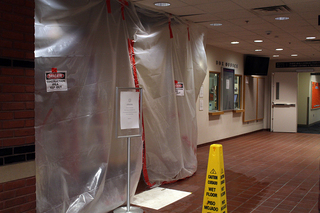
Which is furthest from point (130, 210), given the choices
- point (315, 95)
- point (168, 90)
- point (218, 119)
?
point (315, 95)

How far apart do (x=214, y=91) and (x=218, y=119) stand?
844mm

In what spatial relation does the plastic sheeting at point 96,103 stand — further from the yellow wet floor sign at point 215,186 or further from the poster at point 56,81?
→ the yellow wet floor sign at point 215,186

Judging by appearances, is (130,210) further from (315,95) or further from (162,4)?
(315,95)

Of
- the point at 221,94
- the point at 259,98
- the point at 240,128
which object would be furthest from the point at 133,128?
the point at 259,98

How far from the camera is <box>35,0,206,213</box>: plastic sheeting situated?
3416 millimetres

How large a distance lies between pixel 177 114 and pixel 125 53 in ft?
5.21

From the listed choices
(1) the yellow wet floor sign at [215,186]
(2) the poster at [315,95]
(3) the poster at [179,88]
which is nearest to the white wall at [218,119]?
(3) the poster at [179,88]

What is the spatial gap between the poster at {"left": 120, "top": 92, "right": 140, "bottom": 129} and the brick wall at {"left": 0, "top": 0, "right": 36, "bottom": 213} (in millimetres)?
1001

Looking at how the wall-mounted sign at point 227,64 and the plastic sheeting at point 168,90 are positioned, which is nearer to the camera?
the plastic sheeting at point 168,90

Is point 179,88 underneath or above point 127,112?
above

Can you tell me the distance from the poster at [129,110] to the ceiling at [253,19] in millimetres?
1813

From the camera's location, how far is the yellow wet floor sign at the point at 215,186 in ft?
10.7

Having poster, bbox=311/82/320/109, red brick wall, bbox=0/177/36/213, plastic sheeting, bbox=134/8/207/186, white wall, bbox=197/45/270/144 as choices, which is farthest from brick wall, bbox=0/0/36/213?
poster, bbox=311/82/320/109

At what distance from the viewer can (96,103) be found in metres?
3.95
